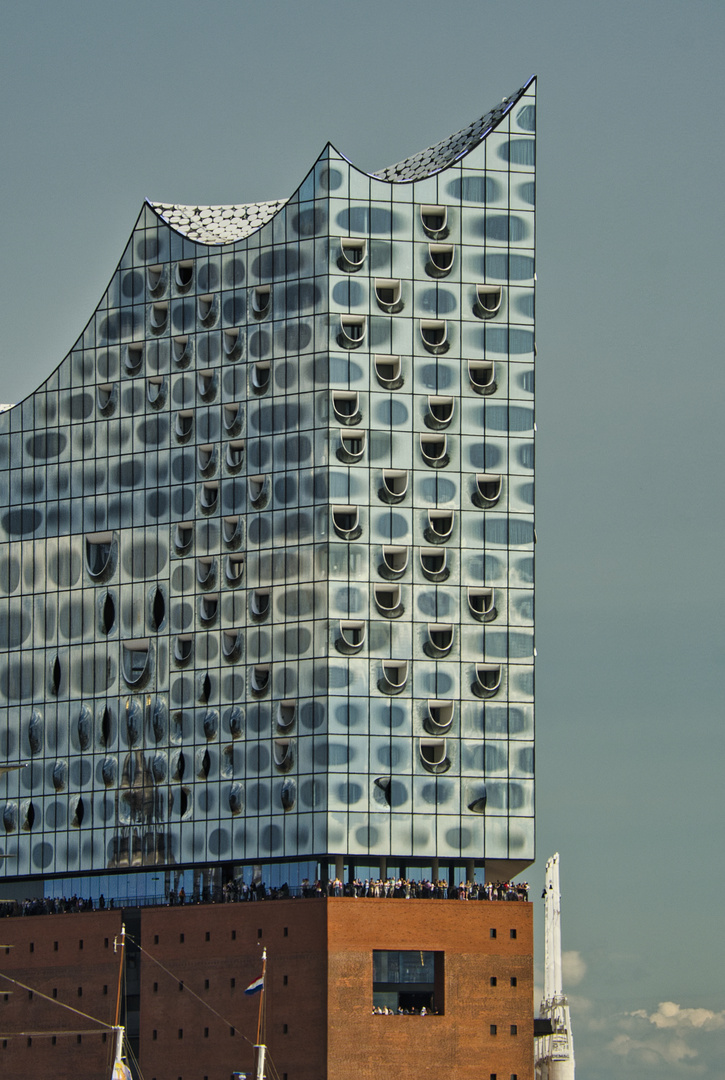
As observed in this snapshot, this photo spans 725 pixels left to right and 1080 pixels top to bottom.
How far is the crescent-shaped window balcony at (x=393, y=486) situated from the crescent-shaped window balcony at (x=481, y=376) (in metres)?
5.95

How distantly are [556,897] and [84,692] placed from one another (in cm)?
3843

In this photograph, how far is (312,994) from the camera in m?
116

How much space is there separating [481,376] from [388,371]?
4.91 meters

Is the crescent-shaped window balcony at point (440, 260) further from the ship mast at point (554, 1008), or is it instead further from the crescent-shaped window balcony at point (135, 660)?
the ship mast at point (554, 1008)

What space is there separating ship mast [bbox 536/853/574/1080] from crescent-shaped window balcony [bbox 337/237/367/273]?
4244 cm

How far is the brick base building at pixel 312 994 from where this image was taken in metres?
115

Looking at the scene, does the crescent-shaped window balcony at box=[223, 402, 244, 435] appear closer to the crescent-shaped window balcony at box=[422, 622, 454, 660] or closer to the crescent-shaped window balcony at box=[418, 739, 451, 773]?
the crescent-shaped window balcony at box=[422, 622, 454, 660]

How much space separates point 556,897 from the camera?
154 m

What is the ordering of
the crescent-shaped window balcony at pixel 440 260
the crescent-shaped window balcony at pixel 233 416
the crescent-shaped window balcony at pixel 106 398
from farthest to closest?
the crescent-shaped window balcony at pixel 106 398
the crescent-shaped window balcony at pixel 233 416
the crescent-shaped window balcony at pixel 440 260

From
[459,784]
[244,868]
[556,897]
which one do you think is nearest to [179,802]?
[244,868]

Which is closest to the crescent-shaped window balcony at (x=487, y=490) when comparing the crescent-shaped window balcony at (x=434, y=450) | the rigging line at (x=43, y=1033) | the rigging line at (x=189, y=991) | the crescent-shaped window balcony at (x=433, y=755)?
the crescent-shaped window balcony at (x=434, y=450)

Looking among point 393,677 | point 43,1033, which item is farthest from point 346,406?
point 43,1033

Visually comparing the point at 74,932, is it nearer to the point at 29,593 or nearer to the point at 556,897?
the point at 29,593

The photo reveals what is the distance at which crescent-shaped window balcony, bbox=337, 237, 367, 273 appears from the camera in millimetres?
125938
